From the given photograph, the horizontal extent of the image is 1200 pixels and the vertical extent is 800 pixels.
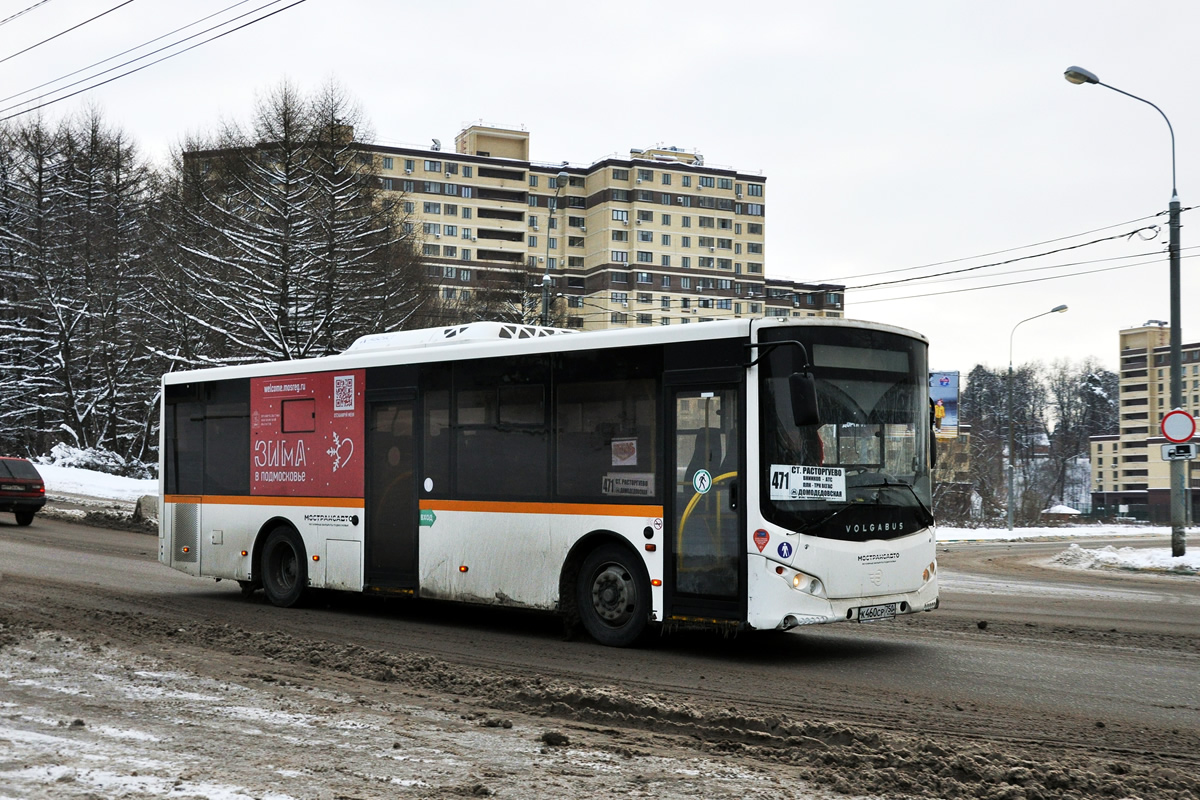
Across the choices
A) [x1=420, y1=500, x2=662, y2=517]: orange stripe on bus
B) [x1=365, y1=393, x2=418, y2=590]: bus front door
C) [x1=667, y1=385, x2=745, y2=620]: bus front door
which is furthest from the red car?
[x1=667, y1=385, x2=745, y2=620]: bus front door

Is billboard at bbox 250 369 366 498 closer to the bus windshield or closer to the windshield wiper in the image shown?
the bus windshield

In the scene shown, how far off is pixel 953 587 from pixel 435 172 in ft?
343

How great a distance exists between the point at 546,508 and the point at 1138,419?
162m

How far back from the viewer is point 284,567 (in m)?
14.6

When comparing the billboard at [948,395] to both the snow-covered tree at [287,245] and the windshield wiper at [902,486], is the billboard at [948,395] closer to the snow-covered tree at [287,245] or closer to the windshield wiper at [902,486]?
the snow-covered tree at [287,245]

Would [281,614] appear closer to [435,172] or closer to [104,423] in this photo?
[104,423]

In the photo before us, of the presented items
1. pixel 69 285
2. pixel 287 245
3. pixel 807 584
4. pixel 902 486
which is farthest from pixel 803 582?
pixel 69 285

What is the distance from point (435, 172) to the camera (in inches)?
4643

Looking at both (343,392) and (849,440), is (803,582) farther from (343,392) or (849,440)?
(343,392)

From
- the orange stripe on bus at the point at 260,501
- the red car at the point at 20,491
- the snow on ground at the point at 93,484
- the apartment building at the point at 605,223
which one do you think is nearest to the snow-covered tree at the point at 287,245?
the snow on ground at the point at 93,484

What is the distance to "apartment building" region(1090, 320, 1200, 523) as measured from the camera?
14750 centimetres

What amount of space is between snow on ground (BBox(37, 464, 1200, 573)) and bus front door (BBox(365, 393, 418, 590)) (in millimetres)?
16481

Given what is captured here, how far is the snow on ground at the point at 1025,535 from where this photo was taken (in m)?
24.0

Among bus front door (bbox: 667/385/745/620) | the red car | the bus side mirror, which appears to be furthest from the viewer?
the red car
